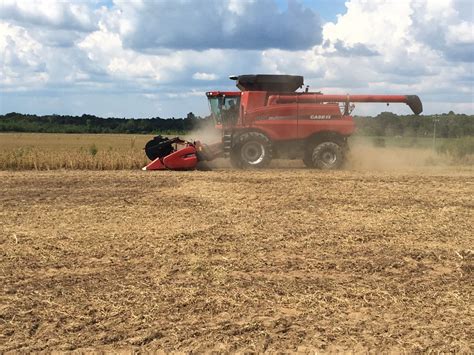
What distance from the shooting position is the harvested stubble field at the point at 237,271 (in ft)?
14.1

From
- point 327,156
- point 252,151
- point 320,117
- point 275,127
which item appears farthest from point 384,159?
point 252,151

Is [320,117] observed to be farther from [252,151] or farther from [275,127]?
[252,151]

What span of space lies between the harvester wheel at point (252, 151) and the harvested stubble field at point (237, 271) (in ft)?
16.4

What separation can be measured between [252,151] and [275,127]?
0.95 meters

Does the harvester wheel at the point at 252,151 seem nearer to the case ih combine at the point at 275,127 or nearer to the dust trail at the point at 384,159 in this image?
the case ih combine at the point at 275,127

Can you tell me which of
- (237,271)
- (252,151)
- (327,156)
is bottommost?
(237,271)

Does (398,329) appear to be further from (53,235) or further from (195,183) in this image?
(195,183)

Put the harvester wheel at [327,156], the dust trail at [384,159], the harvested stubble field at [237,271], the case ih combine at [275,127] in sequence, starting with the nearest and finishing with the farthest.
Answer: the harvested stubble field at [237,271]
the case ih combine at [275,127]
the harvester wheel at [327,156]
the dust trail at [384,159]

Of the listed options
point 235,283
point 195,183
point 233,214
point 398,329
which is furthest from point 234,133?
point 398,329

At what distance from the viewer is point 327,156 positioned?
53.1ft

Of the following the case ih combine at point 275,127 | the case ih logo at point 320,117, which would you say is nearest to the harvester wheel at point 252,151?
the case ih combine at point 275,127

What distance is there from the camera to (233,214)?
29.5 ft

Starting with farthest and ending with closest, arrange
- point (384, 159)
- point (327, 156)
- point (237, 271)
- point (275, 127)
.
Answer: point (384, 159)
point (327, 156)
point (275, 127)
point (237, 271)

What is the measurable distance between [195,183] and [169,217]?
3900 millimetres
